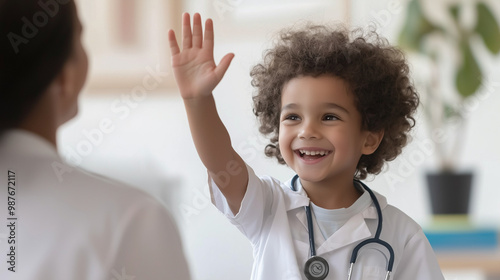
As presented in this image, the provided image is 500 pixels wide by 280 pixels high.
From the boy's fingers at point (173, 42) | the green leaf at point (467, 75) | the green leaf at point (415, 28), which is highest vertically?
the green leaf at point (415, 28)

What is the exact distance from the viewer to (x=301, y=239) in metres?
0.91

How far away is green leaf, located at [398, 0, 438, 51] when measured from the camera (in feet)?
5.88

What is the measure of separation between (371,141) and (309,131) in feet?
0.54

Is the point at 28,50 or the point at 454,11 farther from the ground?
the point at 454,11

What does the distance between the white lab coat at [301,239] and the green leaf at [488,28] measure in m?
1.06

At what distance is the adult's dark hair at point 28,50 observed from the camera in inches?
18.9

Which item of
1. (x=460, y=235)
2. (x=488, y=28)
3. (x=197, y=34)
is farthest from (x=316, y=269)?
(x=488, y=28)

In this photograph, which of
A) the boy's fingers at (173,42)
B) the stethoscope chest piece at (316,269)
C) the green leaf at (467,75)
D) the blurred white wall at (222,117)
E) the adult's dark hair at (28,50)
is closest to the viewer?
the adult's dark hair at (28,50)

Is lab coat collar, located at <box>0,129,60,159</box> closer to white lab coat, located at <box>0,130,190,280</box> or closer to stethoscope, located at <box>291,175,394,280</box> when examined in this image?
white lab coat, located at <box>0,130,190,280</box>

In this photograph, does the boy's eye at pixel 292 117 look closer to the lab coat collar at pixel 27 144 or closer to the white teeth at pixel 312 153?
the white teeth at pixel 312 153

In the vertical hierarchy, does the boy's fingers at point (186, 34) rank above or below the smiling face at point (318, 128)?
above

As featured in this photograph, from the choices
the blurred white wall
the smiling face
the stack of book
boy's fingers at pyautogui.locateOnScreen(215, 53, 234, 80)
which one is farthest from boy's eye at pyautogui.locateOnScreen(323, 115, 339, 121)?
the stack of book

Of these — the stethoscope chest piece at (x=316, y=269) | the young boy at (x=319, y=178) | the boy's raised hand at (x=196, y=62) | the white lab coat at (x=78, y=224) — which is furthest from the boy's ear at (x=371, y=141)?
the white lab coat at (x=78, y=224)

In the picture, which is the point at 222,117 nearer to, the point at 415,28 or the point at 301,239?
the point at 415,28
